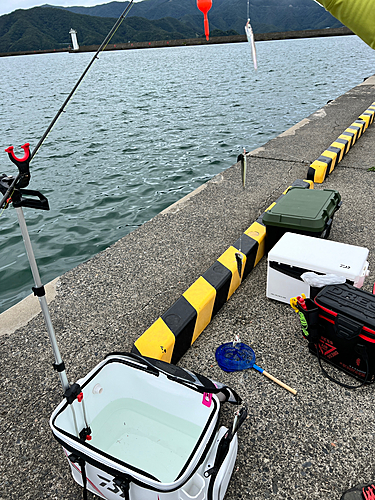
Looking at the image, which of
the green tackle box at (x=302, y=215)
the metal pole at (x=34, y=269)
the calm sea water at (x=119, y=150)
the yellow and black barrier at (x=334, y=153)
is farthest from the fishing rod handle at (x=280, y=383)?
the yellow and black barrier at (x=334, y=153)

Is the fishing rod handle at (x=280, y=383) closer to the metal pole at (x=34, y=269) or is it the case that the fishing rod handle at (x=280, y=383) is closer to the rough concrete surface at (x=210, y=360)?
the rough concrete surface at (x=210, y=360)

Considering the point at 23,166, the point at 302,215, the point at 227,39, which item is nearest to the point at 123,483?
the point at 23,166

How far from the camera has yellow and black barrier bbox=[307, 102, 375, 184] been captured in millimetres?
5500

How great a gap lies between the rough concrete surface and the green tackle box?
0.50m

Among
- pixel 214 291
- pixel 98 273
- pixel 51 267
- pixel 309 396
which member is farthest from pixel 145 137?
pixel 309 396

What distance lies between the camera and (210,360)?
8.66 feet

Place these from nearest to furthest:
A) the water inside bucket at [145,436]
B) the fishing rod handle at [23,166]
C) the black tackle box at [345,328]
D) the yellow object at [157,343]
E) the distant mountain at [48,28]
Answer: the fishing rod handle at [23,166] < the water inside bucket at [145,436] < the black tackle box at [345,328] < the yellow object at [157,343] < the distant mountain at [48,28]

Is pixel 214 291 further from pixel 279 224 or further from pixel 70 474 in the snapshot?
pixel 70 474

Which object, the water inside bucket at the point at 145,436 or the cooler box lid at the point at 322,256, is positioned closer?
the water inside bucket at the point at 145,436

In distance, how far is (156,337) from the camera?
2553 millimetres

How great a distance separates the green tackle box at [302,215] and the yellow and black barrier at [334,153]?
6.26ft

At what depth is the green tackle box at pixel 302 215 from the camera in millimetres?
3340

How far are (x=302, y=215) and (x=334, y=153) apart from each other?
10.7 feet

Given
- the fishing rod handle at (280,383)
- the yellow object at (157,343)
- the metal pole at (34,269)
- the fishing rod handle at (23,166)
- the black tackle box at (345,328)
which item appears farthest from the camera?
the yellow object at (157,343)
